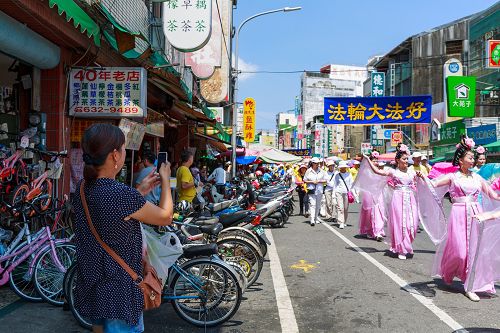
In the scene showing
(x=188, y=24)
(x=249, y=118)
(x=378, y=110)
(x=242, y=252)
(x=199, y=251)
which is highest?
(x=188, y=24)

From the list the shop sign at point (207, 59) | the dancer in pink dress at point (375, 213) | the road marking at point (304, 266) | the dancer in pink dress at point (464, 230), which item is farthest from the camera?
the shop sign at point (207, 59)

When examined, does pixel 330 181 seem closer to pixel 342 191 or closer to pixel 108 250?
pixel 342 191

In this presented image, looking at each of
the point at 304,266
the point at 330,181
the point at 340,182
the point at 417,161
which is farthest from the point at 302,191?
the point at 304,266

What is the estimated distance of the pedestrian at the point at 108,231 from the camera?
2322 mm

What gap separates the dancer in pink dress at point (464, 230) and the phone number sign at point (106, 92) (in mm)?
4655

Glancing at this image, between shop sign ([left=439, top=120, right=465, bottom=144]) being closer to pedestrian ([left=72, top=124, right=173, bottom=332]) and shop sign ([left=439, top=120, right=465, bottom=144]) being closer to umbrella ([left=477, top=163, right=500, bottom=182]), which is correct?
umbrella ([left=477, top=163, right=500, bottom=182])

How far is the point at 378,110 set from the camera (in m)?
14.0

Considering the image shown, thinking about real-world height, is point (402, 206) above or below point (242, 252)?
above

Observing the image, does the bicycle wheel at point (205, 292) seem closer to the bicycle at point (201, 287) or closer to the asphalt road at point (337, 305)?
the bicycle at point (201, 287)

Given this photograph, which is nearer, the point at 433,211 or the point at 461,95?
the point at 433,211

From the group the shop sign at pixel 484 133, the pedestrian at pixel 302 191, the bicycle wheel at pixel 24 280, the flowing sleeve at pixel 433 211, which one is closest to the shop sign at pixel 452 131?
the shop sign at pixel 484 133

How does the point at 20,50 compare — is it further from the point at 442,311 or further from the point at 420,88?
the point at 420,88

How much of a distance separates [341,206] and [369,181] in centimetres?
299

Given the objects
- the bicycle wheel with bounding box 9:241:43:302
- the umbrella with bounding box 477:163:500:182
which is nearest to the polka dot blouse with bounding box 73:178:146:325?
the bicycle wheel with bounding box 9:241:43:302
